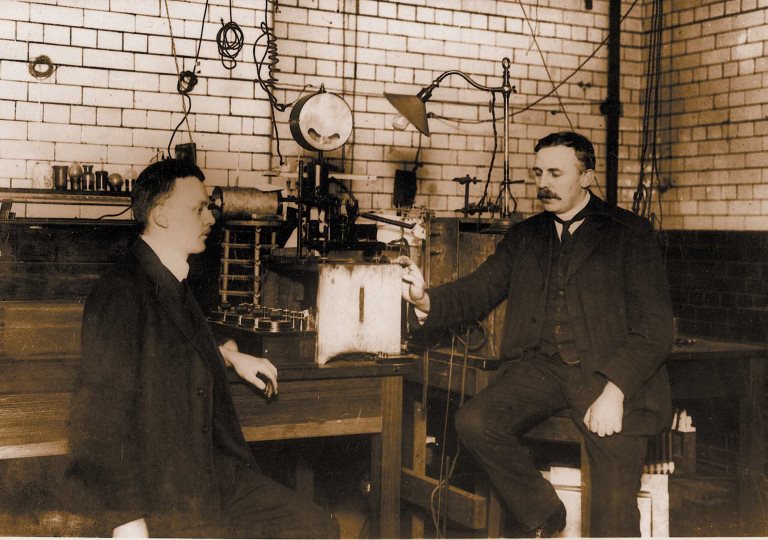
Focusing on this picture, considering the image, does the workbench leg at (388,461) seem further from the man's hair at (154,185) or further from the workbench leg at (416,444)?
the man's hair at (154,185)

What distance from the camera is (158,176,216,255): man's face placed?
298cm

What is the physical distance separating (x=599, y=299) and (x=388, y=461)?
115 centimetres

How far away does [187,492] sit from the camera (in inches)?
109

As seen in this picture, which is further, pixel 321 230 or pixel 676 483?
pixel 676 483

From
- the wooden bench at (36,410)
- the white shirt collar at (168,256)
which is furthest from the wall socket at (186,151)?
the white shirt collar at (168,256)

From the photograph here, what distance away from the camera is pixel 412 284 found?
3846mm

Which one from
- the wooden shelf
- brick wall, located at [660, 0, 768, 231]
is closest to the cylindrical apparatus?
the wooden shelf

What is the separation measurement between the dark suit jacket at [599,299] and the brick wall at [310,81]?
1193 millimetres

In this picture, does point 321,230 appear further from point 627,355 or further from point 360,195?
point 360,195

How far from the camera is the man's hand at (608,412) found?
343cm

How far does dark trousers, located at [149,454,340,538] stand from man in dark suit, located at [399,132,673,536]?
90 cm

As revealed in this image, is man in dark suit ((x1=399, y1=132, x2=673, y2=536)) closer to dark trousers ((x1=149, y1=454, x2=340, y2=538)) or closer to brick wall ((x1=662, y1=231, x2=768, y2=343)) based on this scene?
dark trousers ((x1=149, y1=454, x2=340, y2=538))

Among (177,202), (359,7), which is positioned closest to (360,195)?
(359,7)

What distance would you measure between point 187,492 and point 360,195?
339cm
